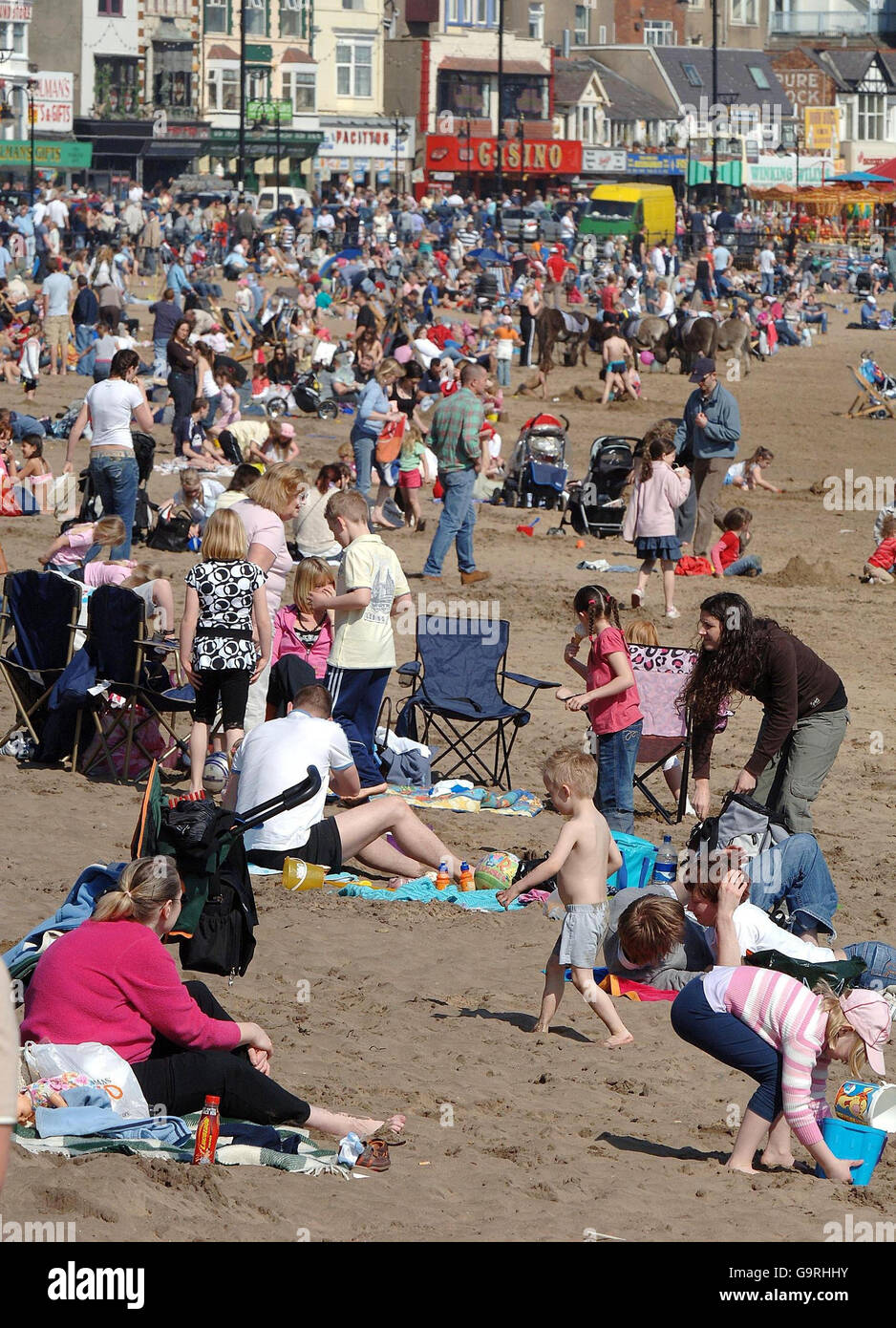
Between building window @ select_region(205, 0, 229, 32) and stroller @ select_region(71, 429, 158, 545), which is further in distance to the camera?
building window @ select_region(205, 0, 229, 32)

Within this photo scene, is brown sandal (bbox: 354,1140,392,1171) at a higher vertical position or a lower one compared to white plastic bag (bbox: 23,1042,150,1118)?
lower

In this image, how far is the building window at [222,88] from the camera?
70.9 meters

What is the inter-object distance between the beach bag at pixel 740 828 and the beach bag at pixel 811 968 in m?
0.88

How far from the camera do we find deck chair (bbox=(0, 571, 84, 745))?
1006 cm

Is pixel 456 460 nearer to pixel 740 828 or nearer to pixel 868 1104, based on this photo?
pixel 740 828

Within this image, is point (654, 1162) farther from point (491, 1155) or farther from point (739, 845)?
point (739, 845)

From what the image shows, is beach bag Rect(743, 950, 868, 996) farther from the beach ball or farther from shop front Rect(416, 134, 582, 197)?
shop front Rect(416, 134, 582, 197)

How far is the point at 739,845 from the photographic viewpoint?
293 inches

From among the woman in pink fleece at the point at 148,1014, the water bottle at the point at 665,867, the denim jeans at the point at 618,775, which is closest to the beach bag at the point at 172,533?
the denim jeans at the point at 618,775

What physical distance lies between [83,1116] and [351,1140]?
0.81 metres

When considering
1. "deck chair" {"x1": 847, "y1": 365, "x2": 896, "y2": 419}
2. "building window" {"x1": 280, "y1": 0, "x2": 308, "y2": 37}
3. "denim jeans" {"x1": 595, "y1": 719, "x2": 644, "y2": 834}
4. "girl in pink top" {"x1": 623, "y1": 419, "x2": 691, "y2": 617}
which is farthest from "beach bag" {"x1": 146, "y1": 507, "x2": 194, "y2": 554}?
"building window" {"x1": 280, "y1": 0, "x2": 308, "y2": 37}

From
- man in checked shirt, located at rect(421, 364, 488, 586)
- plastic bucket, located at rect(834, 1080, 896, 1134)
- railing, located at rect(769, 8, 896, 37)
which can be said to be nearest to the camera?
plastic bucket, located at rect(834, 1080, 896, 1134)

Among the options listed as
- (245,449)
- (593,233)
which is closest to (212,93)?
(593,233)

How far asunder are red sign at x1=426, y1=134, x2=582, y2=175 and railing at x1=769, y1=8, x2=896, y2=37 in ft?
120
